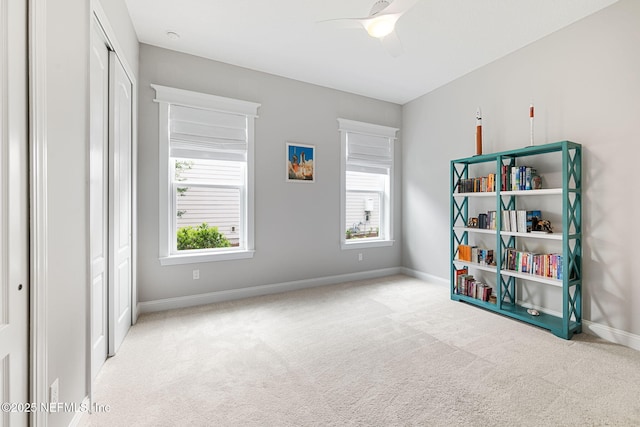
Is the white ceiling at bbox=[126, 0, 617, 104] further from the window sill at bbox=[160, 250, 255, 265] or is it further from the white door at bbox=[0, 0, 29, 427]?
the window sill at bbox=[160, 250, 255, 265]

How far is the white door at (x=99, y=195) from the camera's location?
185cm

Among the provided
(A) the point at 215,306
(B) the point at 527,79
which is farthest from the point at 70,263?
(B) the point at 527,79

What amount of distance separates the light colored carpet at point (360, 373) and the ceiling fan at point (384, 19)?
2.42m

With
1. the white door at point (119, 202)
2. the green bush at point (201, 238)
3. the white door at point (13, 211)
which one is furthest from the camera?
the green bush at point (201, 238)

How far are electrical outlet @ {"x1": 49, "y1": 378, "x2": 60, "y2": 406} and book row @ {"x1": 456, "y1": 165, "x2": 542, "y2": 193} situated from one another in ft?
12.5

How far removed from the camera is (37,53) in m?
1.16

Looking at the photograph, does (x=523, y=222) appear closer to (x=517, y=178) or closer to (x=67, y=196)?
(x=517, y=178)

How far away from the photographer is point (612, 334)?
2.51 m

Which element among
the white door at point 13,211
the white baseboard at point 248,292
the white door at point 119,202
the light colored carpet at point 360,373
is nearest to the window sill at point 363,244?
the white baseboard at point 248,292

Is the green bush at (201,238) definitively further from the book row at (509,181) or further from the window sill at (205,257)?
the book row at (509,181)

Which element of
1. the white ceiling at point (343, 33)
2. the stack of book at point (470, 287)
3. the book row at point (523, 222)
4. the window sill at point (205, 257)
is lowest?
the stack of book at point (470, 287)

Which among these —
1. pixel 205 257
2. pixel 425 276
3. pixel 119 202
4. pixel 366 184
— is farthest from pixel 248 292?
pixel 425 276

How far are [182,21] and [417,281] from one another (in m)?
4.40

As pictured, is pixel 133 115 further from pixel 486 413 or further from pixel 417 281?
pixel 417 281
